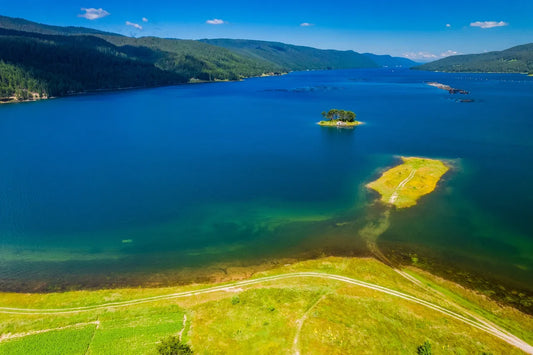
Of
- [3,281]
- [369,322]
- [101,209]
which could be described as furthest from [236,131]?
[369,322]

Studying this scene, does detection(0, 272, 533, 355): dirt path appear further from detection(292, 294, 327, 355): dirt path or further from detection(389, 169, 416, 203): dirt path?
detection(389, 169, 416, 203): dirt path

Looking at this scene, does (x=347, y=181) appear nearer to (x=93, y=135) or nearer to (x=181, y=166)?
(x=181, y=166)

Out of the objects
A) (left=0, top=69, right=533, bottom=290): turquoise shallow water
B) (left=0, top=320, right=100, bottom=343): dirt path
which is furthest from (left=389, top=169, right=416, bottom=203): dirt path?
(left=0, top=320, right=100, bottom=343): dirt path

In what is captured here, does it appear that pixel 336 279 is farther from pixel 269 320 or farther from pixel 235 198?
pixel 235 198

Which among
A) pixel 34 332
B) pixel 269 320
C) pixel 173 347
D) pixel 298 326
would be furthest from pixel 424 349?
pixel 34 332

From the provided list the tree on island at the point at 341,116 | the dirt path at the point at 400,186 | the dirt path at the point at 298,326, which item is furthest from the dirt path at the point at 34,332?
the tree on island at the point at 341,116

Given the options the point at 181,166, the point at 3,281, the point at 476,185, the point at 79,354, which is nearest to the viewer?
the point at 79,354
